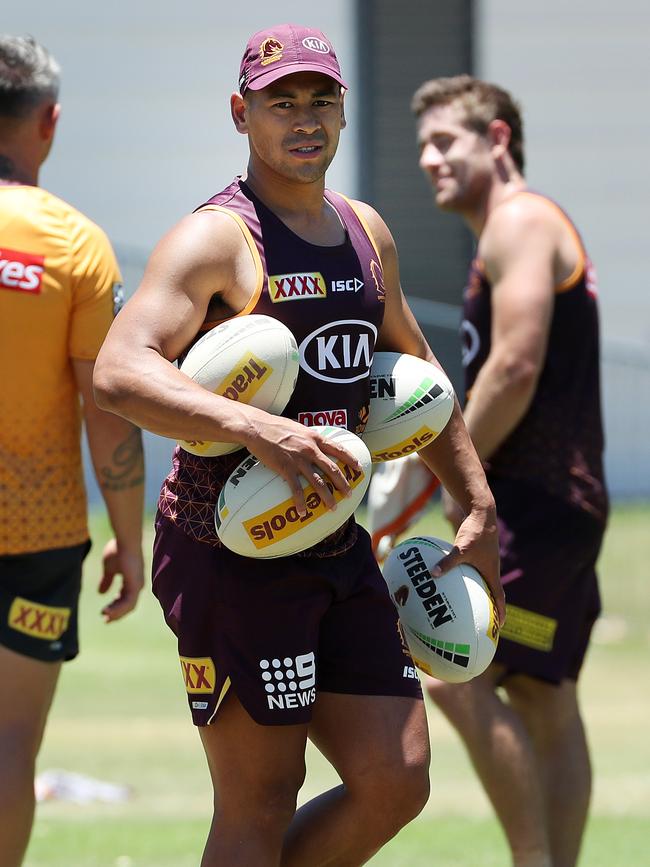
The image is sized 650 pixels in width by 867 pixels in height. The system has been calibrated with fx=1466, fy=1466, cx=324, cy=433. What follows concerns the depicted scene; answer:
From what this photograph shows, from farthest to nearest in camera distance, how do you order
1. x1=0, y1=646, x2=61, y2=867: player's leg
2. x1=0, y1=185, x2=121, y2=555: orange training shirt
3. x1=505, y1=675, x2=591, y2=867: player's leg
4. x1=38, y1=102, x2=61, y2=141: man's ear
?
x1=505, y1=675, x2=591, y2=867: player's leg → x1=38, y1=102, x2=61, y2=141: man's ear → x1=0, y1=185, x2=121, y2=555: orange training shirt → x1=0, y1=646, x2=61, y2=867: player's leg

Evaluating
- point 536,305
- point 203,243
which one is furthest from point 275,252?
point 536,305

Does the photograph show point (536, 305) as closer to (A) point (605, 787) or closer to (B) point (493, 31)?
(A) point (605, 787)

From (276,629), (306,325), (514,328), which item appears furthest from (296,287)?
(514,328)

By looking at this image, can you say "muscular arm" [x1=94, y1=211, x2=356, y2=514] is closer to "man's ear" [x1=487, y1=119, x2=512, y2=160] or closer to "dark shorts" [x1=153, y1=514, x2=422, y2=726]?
"dark shorts" [x1=153, y1=514, x2=422, y2=726]

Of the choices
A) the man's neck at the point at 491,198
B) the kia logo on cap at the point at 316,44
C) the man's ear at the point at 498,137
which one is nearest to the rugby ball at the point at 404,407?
the kia logo on cap at the point at 316,44

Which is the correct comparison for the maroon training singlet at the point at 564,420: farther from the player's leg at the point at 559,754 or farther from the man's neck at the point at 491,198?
the player's leg at the point at 559,754

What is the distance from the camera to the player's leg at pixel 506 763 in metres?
4.73

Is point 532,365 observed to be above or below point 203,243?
below

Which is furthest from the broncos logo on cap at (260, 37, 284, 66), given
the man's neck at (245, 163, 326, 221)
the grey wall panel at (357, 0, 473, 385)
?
the grey wall panel at (357, 0, 473, 385)

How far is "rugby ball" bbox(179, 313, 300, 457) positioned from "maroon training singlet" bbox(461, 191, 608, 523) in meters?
1.86

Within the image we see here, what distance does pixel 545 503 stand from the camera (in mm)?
4961

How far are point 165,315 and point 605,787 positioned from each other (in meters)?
4.53

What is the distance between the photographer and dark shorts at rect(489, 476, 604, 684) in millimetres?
4938

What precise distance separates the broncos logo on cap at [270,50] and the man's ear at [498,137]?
6.59 feet
